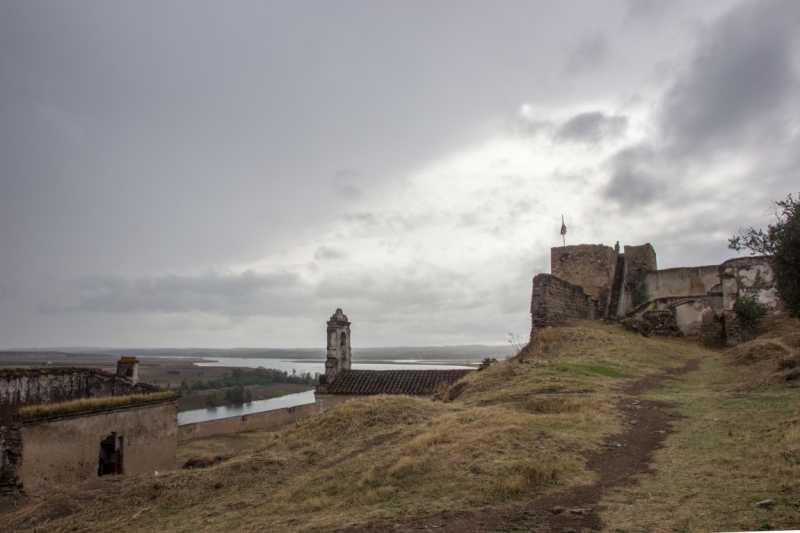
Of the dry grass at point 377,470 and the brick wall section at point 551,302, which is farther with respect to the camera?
the brick wall section at point 551,302

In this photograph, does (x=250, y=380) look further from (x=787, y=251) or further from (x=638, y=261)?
(x=787, y=251)

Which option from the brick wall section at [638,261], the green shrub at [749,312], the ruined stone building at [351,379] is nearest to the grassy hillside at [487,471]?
the ruined stone building at [351,379]

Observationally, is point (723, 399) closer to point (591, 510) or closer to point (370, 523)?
point (591, 510)

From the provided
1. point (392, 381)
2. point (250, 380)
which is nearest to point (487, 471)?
point (392, 381)

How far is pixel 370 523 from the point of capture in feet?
17.9

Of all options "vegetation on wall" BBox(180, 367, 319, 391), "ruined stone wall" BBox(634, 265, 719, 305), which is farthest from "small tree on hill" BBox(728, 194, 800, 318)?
"vegetation on wall" BBox(180, 367, 319, 391)

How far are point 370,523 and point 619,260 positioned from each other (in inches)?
1118

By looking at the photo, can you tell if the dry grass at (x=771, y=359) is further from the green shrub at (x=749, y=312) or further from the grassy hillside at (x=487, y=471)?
the green shrub at (x=749, y=312)

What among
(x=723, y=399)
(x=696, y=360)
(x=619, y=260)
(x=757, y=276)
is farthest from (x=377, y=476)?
(x=619, y=260)

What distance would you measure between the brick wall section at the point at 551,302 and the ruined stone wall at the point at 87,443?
41.7ft

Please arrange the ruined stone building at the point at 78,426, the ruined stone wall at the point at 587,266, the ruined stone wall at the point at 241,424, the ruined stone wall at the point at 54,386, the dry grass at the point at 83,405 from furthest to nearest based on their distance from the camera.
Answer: the ruined stone wall at the point at 587,266 < the ruined stone wall at the point at 241,424 < the ruined stone wall at the point at 54,386 < the dry grass at the point at 83,405 < the ruined stone building at the point at 78,426

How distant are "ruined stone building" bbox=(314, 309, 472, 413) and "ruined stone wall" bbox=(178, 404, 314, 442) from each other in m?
1.50

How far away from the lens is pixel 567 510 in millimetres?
5172

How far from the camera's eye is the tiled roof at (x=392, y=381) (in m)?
23.2
